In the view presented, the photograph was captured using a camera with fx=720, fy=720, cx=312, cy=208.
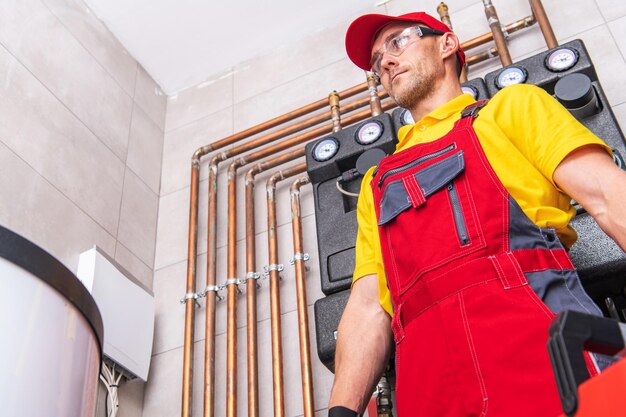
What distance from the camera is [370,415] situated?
189 cm

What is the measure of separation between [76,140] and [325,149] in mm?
1059

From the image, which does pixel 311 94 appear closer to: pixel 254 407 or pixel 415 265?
pixel 254 407

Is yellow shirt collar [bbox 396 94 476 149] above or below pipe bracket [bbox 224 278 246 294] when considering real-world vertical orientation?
below

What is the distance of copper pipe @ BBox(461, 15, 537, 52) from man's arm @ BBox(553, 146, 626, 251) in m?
1.52

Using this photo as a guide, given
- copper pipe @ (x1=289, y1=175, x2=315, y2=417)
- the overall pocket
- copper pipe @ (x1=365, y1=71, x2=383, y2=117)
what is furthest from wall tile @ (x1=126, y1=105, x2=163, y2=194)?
the overall pocket

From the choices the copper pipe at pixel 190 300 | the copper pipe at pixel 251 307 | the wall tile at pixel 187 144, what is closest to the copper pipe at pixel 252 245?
the copper pipe at pixel 251 307

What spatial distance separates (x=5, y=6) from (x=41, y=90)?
32cm

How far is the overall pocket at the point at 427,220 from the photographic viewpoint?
1263 millimetres

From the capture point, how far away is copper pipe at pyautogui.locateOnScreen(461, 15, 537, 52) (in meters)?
2.67

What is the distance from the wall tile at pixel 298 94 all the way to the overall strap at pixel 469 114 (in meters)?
1.51

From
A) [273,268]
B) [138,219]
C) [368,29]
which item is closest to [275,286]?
[273,268]

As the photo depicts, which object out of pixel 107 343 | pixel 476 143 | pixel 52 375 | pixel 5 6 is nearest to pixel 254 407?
pixel 107 343

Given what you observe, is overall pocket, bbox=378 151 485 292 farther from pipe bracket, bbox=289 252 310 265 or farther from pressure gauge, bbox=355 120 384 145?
pipe bracket, bbox=289 252 310 265

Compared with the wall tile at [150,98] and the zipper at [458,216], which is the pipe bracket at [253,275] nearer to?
the wall tile at [150,98]
